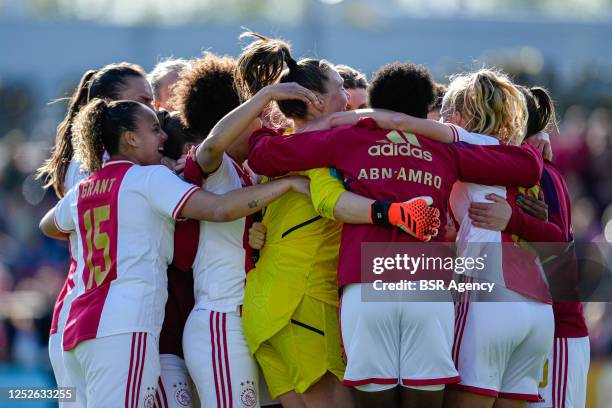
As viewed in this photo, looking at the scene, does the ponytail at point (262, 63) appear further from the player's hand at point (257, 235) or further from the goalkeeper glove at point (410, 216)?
the goalkeeper glove at point (410, 216)

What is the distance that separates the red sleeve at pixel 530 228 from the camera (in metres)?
5.55

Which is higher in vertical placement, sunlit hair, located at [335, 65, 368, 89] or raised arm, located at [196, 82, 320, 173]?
sunlit hair, located at [335, 65, 368, 89]

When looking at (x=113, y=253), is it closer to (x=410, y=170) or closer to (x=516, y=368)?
(x=410, y=170)

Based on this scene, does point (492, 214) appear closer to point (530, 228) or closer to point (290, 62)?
point (530, 228)

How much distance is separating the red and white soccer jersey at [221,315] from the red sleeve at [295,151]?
385 mm

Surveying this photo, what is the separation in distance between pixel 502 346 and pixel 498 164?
0.94 metres

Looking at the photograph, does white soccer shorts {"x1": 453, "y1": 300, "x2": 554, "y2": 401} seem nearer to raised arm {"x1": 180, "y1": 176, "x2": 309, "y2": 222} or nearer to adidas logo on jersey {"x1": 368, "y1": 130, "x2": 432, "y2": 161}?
adidas logo on jersey {"x1": 368, "y1": 130, "x2": 432, "y2": 161}

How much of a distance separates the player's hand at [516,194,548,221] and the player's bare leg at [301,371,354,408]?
4.55 feet

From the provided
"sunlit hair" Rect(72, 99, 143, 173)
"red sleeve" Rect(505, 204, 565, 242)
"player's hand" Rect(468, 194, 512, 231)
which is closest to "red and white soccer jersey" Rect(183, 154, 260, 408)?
"sunlit hair" Rect(72, 99, 143, 173)

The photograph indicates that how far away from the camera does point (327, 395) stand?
209 inches

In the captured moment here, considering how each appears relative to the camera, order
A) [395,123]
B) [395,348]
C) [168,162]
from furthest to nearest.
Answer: [168,162] → [395,123] → [395,348]

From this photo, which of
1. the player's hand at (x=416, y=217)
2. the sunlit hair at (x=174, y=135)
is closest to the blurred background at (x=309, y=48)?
the sunlit hair at (x=174, y=135)

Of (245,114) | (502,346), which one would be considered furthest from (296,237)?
(502,346)

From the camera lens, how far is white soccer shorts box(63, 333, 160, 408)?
5.28m
